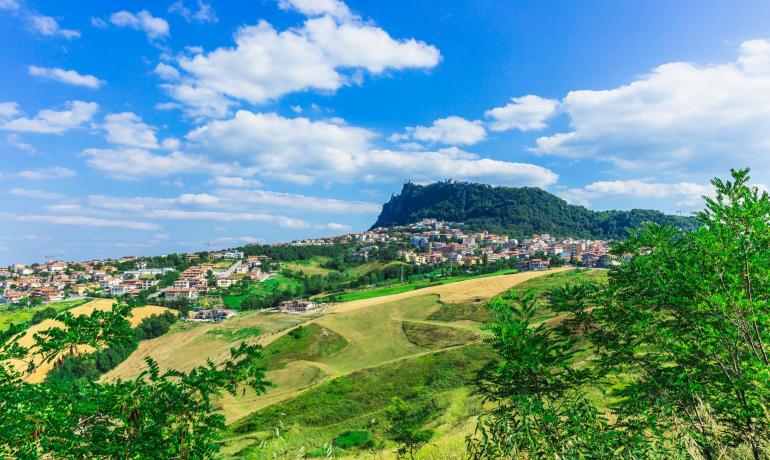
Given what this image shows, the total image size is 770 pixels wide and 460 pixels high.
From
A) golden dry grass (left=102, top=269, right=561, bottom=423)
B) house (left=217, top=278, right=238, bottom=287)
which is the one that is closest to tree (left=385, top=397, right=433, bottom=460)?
golden dry grass (left=102, top=269, right=561, bottom=423)

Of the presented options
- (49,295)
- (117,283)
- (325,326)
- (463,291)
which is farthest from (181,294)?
(463,291)

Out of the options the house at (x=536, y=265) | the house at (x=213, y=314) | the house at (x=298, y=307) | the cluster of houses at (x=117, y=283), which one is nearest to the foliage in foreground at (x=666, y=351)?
the house at (x=298, y=307)

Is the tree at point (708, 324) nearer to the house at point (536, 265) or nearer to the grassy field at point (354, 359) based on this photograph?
the grassy field at point (354, 359)

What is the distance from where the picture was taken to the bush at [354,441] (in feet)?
102

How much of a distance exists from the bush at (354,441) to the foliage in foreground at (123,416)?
29580 millimetres

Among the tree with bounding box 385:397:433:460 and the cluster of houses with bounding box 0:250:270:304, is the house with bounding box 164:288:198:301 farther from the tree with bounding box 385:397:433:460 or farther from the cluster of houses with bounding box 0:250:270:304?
the tree with bounding box 385:397:433:460

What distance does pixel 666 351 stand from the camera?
7.89 metres

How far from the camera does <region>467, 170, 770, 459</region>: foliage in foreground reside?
16.4 feet

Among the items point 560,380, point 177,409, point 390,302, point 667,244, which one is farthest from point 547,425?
point 390,302

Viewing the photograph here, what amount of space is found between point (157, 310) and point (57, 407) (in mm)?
137683

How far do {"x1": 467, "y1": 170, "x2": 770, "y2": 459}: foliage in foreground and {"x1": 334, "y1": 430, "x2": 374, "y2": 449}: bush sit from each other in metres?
24.9

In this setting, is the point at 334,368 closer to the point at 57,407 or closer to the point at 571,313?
the point at 571,313

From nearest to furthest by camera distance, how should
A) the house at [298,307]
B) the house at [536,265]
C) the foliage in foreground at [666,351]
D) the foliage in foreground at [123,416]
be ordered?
the foliage in foreground at [123,416] → the foliage in foreground at [666,351] → the house at [298,307] → the house at [536,265]

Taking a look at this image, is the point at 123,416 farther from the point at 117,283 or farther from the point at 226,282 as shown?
the point at 117,283
